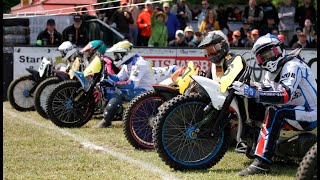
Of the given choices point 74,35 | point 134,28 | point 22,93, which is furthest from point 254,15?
point 22,93

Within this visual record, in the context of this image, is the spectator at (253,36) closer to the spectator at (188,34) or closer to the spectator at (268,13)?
the spectator at (188,34)

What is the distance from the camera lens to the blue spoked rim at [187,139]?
26.3 feet

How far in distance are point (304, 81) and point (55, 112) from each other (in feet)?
18.4

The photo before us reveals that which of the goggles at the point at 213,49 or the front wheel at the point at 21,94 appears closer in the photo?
the goggles at the point at 213,49

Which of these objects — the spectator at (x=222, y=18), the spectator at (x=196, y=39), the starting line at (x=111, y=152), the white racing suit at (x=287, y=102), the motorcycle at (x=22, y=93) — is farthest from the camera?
the spectator at (x=222, y=18)

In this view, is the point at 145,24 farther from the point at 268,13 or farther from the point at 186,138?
the point at 186,138

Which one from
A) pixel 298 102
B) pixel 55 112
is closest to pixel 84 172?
pixel 298 102

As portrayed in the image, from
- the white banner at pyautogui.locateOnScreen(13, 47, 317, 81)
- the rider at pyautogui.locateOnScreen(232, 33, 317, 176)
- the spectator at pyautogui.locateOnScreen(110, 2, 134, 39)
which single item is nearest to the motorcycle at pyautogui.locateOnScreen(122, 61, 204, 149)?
the rider at pyautogui.locateOnScreen(232, 33, 317, 176)

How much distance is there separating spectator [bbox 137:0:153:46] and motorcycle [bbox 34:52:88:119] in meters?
5.09

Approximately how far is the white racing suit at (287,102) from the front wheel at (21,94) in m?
8.49

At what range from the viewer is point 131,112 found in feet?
31.7

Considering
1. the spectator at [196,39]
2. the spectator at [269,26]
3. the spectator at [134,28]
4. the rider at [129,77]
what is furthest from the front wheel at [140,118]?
the spectator at [269,26]

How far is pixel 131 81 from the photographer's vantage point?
38.2 ft

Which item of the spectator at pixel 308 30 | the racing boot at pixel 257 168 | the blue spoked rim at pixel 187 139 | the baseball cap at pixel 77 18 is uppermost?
the baseball cap at pixel 77 18
